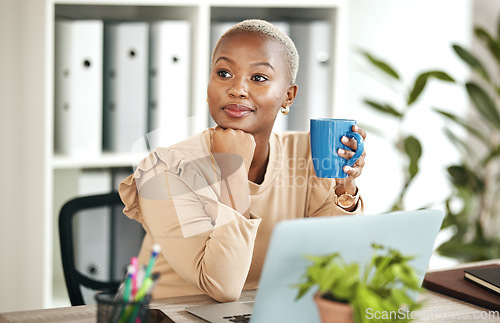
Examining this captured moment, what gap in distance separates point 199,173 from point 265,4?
96cm

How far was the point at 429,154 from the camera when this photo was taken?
111 inches

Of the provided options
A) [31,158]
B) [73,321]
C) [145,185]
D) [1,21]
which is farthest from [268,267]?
[1,21]

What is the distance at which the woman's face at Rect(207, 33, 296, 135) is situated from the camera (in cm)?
124

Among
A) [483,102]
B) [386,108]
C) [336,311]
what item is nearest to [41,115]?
[386,108]

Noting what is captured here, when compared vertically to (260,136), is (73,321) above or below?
below

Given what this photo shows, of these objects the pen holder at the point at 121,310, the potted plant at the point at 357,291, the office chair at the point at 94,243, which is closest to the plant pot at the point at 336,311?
the potted plant at the point at 357,291

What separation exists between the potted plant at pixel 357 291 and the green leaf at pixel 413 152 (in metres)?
1.33

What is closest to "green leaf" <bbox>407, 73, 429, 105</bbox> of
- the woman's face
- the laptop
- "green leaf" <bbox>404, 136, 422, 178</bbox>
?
"green leaf" <bbox>404, 136, 422, 178</bbox>

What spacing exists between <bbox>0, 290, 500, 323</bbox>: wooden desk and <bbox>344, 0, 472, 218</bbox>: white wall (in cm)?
143

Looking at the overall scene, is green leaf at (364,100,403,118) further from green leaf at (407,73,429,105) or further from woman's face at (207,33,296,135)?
woman's face at (207,33,296,135)

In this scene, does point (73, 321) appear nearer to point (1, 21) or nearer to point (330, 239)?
point (330, 239)

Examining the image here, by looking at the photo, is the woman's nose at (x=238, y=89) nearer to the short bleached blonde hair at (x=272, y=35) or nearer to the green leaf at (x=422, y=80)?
the short bleached blonde hair at (x=272, y=35)

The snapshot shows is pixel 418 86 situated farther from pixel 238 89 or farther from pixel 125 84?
pixel 238 89

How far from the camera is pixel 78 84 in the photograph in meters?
1.91
